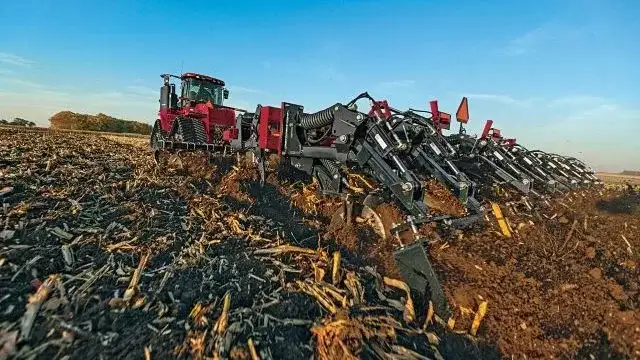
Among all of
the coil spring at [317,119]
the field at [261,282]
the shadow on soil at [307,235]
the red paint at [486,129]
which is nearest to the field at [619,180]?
the red paint at [486,129]

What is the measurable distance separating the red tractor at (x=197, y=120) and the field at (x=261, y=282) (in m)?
3.27

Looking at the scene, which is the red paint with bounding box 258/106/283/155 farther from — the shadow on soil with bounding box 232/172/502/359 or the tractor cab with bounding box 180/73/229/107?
the tractor cab with bounding box 180/73/229/107

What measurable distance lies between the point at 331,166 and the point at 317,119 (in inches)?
34.0

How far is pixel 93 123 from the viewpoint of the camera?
114 feet

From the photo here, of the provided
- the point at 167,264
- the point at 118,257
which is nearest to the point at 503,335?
the point at 167,264

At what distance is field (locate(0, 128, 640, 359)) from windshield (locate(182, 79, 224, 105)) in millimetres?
6444

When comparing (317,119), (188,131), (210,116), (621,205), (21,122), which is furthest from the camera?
(21,122)

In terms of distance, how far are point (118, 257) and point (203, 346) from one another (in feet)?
5.91

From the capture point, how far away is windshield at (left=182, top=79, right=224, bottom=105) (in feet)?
45.3

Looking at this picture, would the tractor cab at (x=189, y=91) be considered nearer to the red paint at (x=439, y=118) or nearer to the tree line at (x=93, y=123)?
the red paint at (x=439, y=118)

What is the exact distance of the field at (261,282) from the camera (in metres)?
3.46

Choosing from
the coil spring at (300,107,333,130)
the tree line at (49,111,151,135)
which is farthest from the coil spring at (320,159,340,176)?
the tree line at (49,111,151,135)

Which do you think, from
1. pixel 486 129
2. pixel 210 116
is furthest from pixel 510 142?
pixel 210 116

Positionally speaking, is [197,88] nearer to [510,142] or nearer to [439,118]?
[439,118]
